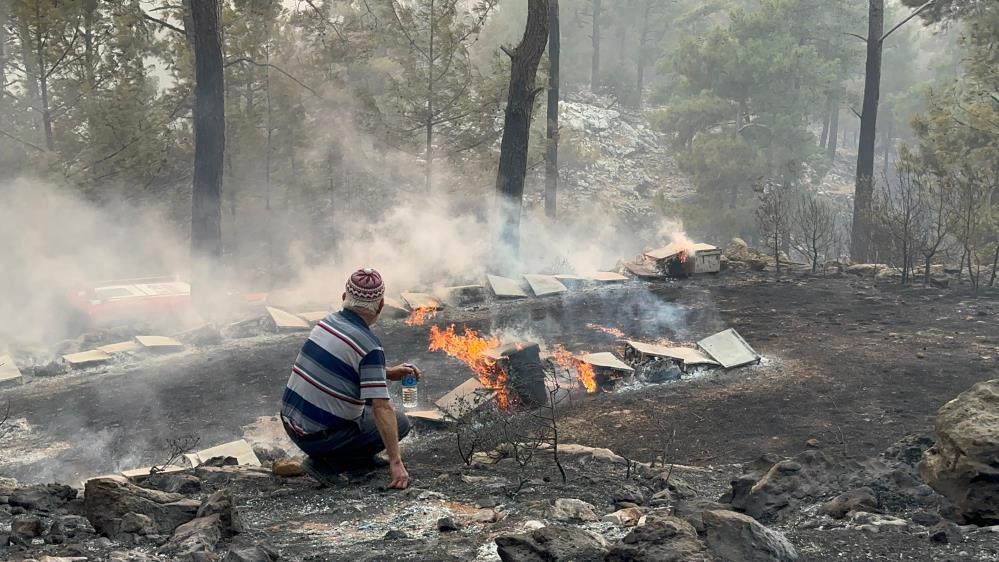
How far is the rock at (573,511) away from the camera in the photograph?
4516mm

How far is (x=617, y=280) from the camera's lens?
14.9 meters

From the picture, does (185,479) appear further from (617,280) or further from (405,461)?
(617,280)

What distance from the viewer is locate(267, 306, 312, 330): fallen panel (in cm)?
1270

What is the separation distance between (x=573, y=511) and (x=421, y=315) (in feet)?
28.0

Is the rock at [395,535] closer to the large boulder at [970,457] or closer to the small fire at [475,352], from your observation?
the large boulder at [970,457]

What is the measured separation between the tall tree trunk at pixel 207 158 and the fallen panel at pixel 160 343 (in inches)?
96.0

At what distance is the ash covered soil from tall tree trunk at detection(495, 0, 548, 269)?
288cm

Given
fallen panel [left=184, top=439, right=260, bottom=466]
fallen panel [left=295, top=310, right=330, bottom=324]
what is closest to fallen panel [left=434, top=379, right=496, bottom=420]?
fallen panel [left=184, top=439, right=260, bottom=466]

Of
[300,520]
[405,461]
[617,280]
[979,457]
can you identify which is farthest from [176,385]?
[979,457]

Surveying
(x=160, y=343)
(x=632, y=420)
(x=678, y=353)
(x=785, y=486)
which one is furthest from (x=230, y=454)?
(x=160, y=343)

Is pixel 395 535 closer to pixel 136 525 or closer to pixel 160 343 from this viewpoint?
Result: pixel 136 525

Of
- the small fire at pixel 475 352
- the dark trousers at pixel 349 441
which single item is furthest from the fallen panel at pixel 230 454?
the small fire at pixel 475 352

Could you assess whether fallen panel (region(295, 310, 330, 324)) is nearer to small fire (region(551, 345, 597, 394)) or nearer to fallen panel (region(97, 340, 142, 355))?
fallen panel (region(97, 340, 142, 355))

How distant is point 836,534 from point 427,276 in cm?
1279
